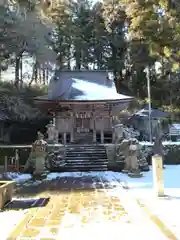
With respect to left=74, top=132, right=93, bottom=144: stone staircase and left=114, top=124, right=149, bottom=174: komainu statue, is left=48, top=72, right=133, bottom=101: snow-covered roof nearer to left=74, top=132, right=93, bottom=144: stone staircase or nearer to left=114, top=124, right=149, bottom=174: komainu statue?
left=74, top=132, right=93, bottom=144: stone staircase

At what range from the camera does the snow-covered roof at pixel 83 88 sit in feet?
65.9

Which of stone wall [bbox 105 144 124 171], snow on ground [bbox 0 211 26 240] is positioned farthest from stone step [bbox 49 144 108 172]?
snow on ground [bbox 0 211 26 240]

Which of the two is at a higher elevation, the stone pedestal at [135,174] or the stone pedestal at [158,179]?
the stone pedestal at [158,179]

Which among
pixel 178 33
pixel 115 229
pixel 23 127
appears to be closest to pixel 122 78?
pixel 23 127

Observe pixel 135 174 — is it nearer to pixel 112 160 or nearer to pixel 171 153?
pixel 112 160

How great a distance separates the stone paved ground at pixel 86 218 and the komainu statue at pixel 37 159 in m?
4.18

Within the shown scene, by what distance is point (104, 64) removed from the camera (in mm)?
36812

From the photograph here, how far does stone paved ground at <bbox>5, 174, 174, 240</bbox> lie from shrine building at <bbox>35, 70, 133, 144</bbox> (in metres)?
9.87

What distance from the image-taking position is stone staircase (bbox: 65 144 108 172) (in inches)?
631

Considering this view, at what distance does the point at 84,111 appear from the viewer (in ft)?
69.0

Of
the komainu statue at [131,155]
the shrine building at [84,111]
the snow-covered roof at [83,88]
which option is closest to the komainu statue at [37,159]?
the komainu statue at [131,155]

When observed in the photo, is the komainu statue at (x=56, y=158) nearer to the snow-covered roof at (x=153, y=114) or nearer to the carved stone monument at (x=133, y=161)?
the carved stone monument at (x=133, y=161)

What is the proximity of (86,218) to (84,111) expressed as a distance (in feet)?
48.6

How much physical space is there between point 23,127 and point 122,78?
1408 cm
